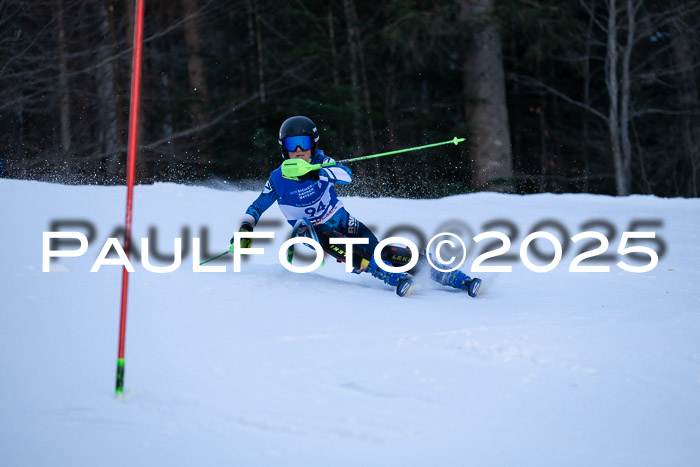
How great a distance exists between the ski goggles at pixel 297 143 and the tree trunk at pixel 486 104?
9425 millimetres

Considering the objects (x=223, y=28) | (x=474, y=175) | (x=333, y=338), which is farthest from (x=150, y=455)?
(x=223, y=28)

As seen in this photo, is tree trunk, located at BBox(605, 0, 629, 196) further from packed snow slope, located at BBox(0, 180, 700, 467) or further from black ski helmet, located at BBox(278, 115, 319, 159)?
black ski helmet, located at BBox(278, 115, 319, 159)

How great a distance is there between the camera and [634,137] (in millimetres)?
19016

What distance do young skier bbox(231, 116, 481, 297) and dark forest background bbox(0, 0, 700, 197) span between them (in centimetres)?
775

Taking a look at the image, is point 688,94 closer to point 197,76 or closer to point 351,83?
point 351,83

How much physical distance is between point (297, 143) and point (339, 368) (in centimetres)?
211

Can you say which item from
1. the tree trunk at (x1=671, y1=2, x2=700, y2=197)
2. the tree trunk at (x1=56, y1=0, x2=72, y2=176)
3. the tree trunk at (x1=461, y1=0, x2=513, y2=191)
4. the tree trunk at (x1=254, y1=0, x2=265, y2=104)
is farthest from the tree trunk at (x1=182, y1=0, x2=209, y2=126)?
the tree trunk at (x1=671, y1=2, x2=700, y2=197)

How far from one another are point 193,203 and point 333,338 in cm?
455

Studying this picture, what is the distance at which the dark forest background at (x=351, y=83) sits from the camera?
1460 cm

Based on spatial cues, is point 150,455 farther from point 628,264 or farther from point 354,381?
point 628,264

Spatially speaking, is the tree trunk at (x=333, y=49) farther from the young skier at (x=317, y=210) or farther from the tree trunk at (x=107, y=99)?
the young skier at (x=317, y=210)

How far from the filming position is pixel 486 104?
14680 millimetres

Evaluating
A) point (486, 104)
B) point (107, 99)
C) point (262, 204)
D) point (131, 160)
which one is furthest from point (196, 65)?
point (131, 160)

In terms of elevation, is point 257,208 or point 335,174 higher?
point 335,174
